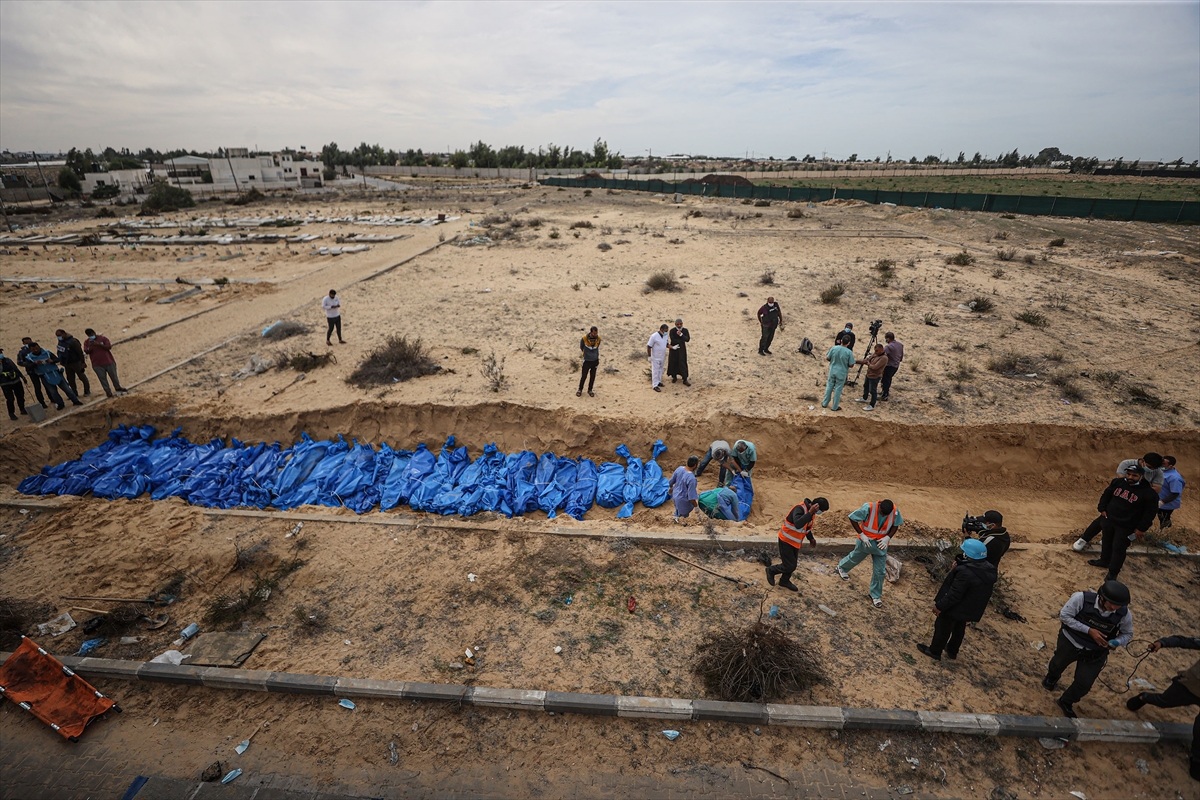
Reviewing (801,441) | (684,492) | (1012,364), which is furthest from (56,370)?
(1012,364)

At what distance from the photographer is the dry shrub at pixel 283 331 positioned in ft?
44.1

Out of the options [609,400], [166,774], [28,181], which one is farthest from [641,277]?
[28,181]

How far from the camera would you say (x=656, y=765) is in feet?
14.8

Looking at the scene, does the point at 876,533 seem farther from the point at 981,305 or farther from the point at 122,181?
the point at 122,181

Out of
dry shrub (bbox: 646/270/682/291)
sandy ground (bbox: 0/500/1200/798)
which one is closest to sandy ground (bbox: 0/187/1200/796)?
sandy ground (bbox: 0/500/1200/798)

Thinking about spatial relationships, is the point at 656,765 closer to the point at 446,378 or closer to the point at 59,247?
the point at 446,378

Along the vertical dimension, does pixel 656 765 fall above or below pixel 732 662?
below

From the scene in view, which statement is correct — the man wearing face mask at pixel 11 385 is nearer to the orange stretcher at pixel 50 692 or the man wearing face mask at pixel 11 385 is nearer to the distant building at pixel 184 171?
the orange stretcher at pixel 50 692

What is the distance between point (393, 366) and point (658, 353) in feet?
19.5

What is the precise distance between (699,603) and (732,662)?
1104 mm

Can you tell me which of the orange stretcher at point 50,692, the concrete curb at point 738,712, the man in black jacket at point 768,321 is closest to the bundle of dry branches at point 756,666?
the concrete curb at point 738,712

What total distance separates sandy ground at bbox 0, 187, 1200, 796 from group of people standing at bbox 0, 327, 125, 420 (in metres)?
0.74

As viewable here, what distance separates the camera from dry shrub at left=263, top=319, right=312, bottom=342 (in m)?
13.4

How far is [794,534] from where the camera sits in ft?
19.8
